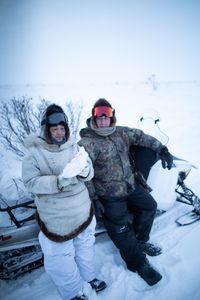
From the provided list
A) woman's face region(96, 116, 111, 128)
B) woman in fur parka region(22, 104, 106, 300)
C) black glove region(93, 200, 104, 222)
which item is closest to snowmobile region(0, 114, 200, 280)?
black glove region(93, 200, 104, 222)

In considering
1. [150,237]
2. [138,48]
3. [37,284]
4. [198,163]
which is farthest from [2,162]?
[138,48]

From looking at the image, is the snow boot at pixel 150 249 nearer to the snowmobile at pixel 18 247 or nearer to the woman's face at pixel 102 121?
the snowmobile at pixel 18 247

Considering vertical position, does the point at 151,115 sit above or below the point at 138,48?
below

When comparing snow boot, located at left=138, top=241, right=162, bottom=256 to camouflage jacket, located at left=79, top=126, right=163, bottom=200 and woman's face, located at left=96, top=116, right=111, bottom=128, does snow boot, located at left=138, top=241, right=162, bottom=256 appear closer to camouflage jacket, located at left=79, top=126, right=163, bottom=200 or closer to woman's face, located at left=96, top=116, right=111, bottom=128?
camouflage jacket, located at left=79, top=126, right=163, bottom=200

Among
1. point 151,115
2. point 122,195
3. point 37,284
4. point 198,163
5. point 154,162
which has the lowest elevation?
point 37,284

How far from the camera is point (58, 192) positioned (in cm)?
178

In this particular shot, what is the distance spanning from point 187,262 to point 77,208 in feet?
4.49

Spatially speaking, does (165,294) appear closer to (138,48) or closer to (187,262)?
(187,262)

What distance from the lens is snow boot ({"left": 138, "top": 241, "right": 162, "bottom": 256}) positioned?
2.45 metres

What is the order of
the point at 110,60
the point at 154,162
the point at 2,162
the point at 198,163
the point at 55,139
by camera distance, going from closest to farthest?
the point at 55,139
the point at 154,162
the point at 198,163
the point at 2,162
the point at 110,60

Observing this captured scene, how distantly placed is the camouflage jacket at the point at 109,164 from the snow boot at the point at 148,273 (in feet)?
2.39

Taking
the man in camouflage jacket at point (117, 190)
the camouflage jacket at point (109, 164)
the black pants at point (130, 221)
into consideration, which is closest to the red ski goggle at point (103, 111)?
the man in camouflage jacket at point (117, 190)

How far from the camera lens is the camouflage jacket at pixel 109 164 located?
7.82 feet

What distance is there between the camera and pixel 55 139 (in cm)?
183
